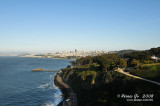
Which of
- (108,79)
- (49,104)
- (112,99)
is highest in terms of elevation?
(108,79)

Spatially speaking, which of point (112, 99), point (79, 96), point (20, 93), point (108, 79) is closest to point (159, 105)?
point (112, 99)

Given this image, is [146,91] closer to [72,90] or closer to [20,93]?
[72,90]

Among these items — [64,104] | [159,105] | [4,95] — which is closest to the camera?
[159,105]

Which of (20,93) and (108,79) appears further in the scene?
(20,93)

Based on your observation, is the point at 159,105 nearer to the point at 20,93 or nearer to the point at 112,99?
the point at 112,99

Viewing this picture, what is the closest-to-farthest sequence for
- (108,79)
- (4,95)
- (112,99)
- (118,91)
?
(112,99), (118,91), (108,79), (4,95)

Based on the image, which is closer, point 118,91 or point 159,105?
point 159,105

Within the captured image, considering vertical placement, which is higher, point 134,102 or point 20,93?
point 134,102

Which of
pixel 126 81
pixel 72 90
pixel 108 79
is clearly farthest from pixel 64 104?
pixel 126 81

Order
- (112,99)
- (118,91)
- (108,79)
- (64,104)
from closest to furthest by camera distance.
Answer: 1. (112,99)
2. (118,91)
3. (64,104)
4. (108,79)
